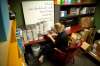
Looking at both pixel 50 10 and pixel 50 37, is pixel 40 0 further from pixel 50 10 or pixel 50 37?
pixel 50 37

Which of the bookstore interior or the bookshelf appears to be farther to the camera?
the bookshelf

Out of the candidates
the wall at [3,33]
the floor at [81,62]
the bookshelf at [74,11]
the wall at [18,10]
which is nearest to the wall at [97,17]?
the bookshelf at [74,11]

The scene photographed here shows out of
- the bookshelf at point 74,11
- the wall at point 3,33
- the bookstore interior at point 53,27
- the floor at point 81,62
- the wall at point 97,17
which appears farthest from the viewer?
the wall at point 97,17

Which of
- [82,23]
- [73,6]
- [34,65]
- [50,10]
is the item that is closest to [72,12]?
[73,6]

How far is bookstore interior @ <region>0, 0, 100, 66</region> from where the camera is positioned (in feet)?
8.38

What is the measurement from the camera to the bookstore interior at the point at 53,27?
8.38 feet

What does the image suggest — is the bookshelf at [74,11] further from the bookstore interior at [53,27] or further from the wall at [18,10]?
the wall at [18,10]

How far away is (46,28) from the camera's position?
3049 millimetres

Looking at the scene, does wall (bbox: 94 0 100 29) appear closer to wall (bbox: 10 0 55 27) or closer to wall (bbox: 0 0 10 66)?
wall (bbox: 10 0 55 27)

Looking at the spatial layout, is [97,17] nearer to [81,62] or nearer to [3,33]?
[81,62]

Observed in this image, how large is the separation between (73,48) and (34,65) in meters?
1.16

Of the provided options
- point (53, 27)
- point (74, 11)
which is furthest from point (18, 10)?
point (74, 11)

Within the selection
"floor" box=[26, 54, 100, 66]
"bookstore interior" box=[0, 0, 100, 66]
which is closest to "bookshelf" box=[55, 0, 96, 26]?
"bookstore interior" box=[0, 0, 100, 66]

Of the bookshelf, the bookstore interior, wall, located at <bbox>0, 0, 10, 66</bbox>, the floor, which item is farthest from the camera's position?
the bookshelf
